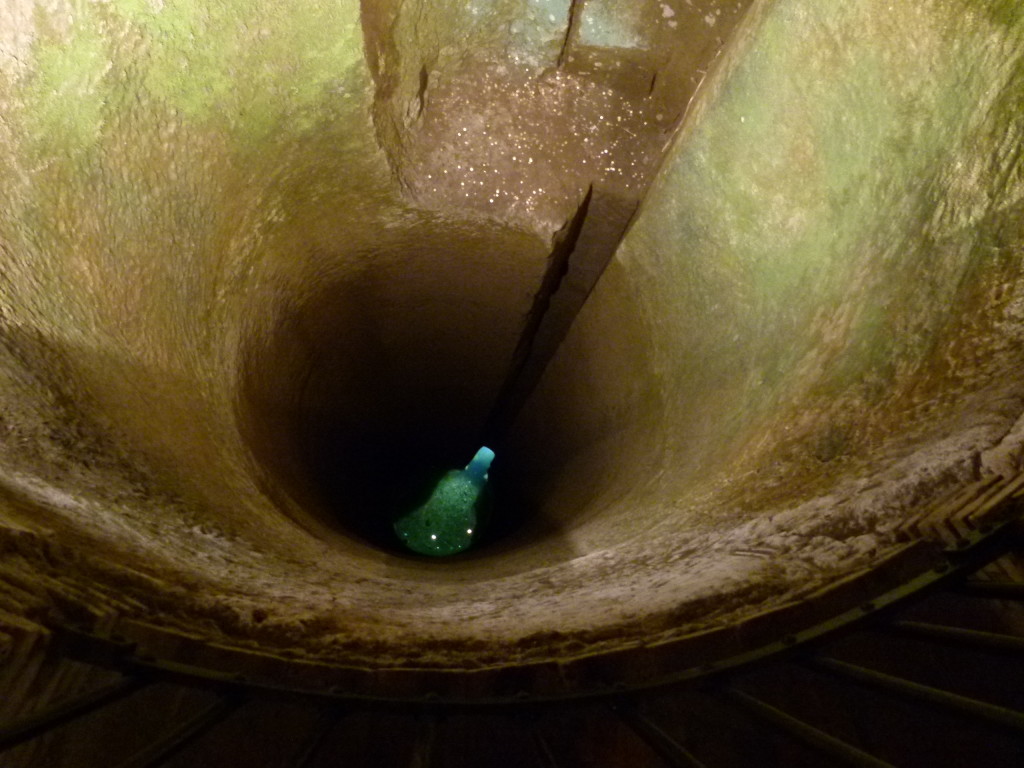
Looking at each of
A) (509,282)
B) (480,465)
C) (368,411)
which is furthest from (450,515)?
(509,282)

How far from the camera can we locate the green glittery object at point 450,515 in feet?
17.4

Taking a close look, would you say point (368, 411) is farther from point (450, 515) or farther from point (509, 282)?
point (509, 282)

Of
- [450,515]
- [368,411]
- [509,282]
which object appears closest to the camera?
[509,282]

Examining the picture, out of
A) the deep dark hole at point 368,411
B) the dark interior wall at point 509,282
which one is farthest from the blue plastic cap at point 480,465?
the dark interior wall at point 509,282

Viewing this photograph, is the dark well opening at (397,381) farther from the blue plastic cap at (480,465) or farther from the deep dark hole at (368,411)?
the blue plastic cap at (480,465)

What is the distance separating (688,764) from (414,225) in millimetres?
2788

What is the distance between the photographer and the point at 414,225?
3.49 meters

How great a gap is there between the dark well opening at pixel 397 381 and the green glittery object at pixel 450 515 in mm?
110

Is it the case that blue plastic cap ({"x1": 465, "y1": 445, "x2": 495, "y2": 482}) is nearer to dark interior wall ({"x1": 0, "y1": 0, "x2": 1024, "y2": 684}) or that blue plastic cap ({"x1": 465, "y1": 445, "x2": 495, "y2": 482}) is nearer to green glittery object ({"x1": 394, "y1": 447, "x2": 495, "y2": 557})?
green glittery object ({"x1": 394, "y1": 447, "x2": 495, "y2": 557})

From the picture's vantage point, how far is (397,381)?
184 inches

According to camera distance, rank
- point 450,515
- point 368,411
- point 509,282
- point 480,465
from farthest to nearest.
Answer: point 480,465, point 450,515, point 368,411, point 509,282

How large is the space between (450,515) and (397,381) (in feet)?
4.49

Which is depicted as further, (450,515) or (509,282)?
(450,515)

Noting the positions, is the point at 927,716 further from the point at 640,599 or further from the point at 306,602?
the point at 306,602
